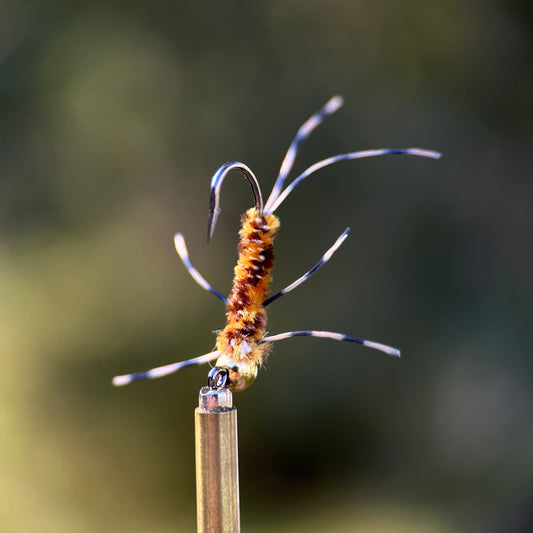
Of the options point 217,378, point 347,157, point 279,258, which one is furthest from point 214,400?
point 279,258

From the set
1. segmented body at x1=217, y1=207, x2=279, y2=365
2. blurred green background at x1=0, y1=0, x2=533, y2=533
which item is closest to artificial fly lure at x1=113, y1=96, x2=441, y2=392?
segmented body at x1=217, y1=207, x2=279, y2=365

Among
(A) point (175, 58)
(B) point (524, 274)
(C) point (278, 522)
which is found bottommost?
(C) point (278, 522)

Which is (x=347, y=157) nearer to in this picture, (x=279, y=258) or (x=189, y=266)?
(x=189, y=266)

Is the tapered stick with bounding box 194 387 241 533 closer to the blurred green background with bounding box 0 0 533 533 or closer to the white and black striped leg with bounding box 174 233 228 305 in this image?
the white and black striped leg with bounding box 174 233 228 305

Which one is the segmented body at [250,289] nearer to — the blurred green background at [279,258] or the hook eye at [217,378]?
the hook eye at [217,378]

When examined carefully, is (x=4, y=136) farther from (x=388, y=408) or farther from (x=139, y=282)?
(x=388, y=408)

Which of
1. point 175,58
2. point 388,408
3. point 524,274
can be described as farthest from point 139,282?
point 524,274

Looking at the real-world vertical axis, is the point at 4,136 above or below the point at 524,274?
above
